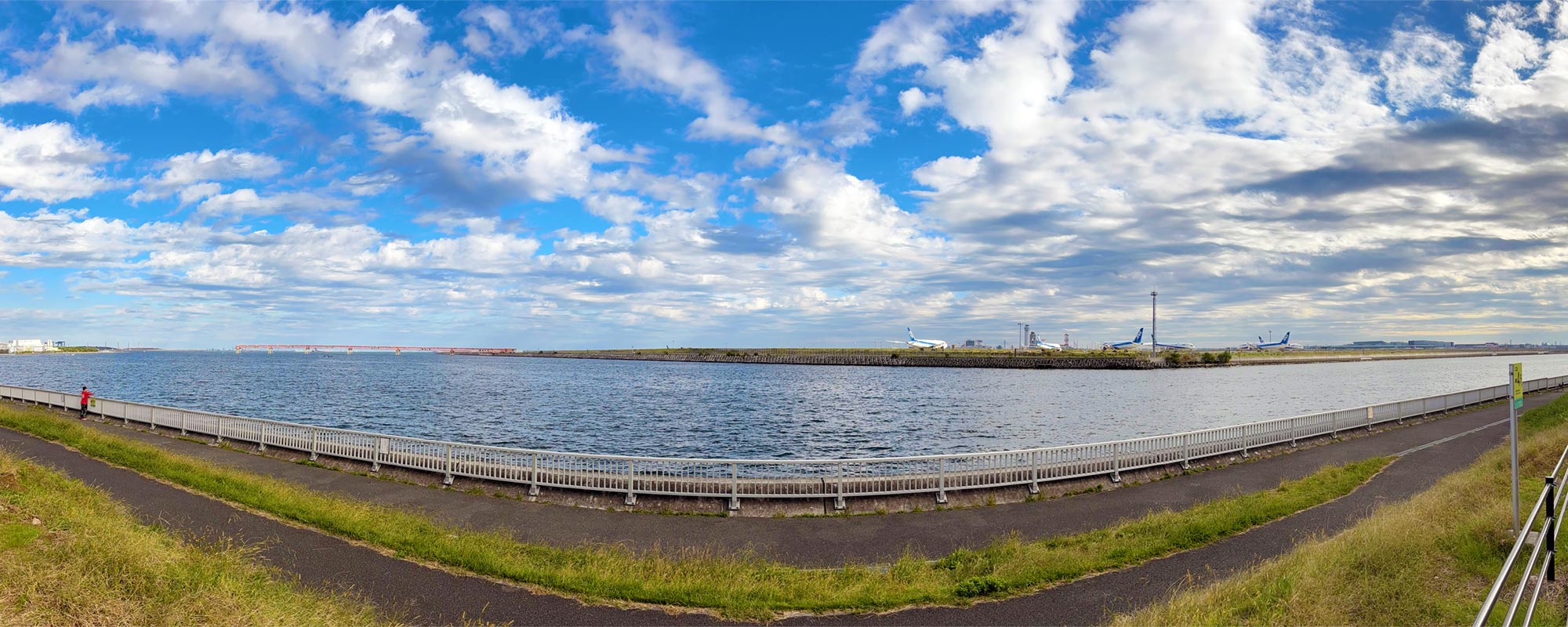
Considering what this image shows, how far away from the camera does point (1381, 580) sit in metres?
9.19

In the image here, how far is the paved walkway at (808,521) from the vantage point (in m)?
13.8

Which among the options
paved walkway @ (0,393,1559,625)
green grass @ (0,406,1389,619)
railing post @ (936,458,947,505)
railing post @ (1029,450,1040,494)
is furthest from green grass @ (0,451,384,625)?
railing post @ (1029,450,1040,494)

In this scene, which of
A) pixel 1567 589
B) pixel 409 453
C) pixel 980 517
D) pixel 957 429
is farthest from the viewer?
pixel 957 429

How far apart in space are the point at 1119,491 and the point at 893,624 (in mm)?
11738

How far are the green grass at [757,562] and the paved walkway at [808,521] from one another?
2.51ft

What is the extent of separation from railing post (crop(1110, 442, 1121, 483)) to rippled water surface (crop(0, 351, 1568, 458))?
15.2 meters

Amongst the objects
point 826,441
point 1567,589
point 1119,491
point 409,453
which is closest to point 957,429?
point 826,441

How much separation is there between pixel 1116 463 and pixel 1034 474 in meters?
3.05

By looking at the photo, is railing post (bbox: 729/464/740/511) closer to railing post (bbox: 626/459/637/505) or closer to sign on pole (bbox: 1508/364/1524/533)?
railing post (bbox: 626/459/637/505)

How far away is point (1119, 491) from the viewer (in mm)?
18656

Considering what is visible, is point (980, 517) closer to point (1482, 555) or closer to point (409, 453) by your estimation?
point (1482, 555)

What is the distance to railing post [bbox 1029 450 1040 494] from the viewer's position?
18062mm

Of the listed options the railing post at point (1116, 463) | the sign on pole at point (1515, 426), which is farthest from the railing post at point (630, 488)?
the sign on pole at point (1515, 426)

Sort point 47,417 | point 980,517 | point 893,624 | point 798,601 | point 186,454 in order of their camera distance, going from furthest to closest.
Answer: point 47,417 < point 186,454 < point 980,517 < point 798,601 < point 893,624
